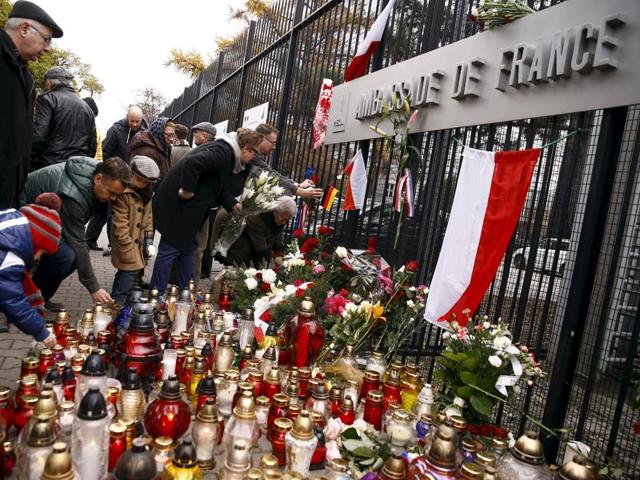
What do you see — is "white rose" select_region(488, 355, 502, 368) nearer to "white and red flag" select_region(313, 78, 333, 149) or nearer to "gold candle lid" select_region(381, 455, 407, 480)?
"gold candle lid" select_region(381, 455, 407, 480)

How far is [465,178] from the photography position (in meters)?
3.14

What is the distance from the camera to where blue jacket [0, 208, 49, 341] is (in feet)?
7.91

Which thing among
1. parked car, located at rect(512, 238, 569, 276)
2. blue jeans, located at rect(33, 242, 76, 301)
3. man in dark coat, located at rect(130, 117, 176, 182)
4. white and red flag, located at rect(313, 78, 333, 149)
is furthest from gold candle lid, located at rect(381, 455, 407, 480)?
man in dark coat, located at rect(130, 117, 176, 182)

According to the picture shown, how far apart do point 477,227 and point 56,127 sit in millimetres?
4185

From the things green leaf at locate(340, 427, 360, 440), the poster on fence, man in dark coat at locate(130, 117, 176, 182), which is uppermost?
the poster on fence

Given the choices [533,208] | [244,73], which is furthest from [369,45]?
[244,73]

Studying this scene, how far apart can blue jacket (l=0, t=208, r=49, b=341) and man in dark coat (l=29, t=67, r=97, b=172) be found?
2.84 meters

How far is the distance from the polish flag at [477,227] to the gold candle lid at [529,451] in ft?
3.12

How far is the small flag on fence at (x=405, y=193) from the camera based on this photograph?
12.6 ft

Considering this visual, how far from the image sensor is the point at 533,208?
338 centimetres

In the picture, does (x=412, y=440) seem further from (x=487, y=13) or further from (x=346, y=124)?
(x=346, y=124)

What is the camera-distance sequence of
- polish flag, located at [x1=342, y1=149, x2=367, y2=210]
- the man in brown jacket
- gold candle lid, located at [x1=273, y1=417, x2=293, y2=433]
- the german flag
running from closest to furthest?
gold candle lid, located at [x1=273, y1=417, x2=293, y2=433], the man in brown jacket, polish flag, located at [x1=342, y1=149, x2=367, y2=210], the german flag

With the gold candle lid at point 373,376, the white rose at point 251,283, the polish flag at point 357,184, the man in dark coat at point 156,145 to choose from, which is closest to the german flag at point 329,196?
the polish flag at point 357,184

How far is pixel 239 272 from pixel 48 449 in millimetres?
2967
